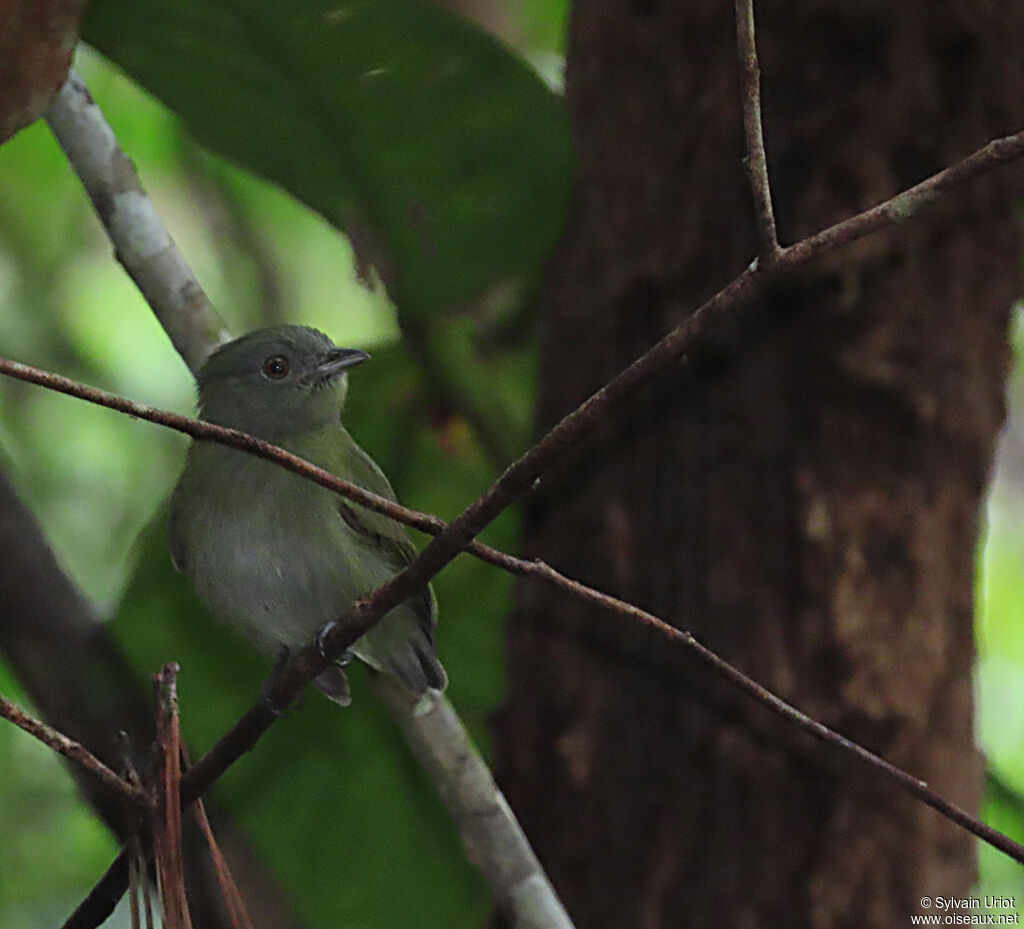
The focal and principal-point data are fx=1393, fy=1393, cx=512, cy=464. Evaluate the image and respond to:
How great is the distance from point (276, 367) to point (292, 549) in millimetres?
550

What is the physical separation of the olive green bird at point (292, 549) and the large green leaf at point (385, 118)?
54cm

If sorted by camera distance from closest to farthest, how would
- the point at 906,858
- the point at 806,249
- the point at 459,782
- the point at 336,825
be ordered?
1. the point at 806,249
2. the point at 459,782
3. the point at 906,858
4. the point at 336,825

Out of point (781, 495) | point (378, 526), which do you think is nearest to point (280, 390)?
point (378, 526)

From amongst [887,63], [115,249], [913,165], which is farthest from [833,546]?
[115,249]

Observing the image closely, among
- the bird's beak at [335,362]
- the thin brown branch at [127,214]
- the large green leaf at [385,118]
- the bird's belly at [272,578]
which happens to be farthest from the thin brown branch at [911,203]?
the large green leaf at [385,118]

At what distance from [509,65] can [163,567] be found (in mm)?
1474

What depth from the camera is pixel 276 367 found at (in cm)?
314

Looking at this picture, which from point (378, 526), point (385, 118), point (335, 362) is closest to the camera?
point (378, 526)

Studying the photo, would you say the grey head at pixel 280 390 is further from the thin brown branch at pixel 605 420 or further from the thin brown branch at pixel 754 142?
the thin brown branch at pixel 754 142

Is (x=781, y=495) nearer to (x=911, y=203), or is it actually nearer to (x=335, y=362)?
(x=335, y=362)

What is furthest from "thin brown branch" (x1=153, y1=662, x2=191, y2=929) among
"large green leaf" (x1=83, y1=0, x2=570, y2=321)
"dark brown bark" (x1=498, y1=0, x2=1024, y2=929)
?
"large green leaf" (x1=83, y1=0, x2=570, y2=321)

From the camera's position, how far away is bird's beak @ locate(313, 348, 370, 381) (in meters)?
3.08

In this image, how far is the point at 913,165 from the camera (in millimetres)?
3289

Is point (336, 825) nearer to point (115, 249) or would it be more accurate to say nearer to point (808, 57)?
point (115, 249)
